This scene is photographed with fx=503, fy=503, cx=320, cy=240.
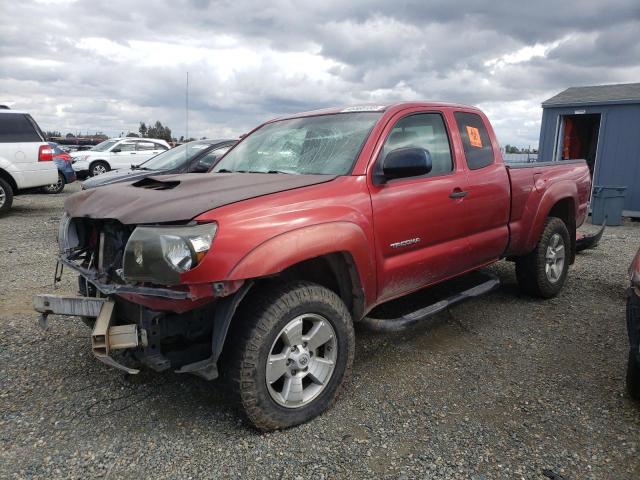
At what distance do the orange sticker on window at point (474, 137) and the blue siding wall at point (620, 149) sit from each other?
895cm

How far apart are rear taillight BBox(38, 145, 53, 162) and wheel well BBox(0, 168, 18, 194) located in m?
0.64

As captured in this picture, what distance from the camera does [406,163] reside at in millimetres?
3125

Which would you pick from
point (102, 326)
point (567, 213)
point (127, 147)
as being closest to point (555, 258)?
point (567, 213)

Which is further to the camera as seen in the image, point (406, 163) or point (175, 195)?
point (406, 163)

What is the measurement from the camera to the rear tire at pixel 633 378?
118 inches

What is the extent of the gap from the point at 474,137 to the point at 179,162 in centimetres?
504

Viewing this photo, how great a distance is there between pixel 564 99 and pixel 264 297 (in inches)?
480

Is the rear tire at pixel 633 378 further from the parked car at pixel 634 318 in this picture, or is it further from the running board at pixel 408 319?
the running board at pixel 408 319

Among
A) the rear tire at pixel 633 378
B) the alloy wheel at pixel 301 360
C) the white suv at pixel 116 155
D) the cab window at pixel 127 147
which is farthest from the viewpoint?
the cab window at pixel 127 147

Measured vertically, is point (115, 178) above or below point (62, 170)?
above

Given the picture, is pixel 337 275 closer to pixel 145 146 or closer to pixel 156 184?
pixel 156 184

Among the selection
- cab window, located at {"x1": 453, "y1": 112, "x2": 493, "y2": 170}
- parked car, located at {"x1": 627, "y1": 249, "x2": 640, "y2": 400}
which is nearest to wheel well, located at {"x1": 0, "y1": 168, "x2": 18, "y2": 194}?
cab window, located at {"x1": 453, "y1": 112, "x2": 493, "y2": 170}

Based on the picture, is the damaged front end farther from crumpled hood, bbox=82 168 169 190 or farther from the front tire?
crumpled hood, bbox=82 168 169 190

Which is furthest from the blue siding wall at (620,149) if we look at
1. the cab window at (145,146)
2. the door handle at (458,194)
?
the cab window at (145,146)
